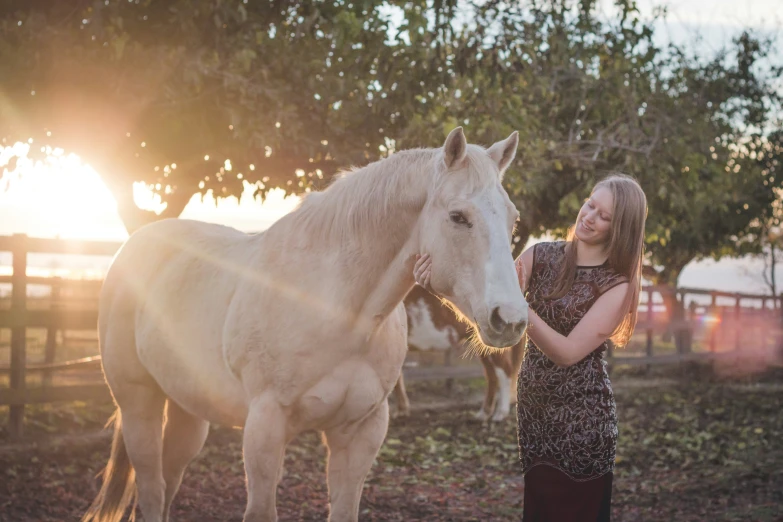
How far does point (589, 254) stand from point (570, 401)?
54cm

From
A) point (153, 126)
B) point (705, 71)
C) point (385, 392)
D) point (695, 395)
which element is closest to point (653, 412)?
point (695, 395)

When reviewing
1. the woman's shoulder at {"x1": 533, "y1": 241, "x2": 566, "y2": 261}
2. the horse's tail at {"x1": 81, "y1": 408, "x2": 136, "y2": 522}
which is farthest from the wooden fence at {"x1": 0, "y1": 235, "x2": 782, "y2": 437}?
the woman's shoulder at {"x1": 533, "y1": 241, "x2": 566, "y2": 261}

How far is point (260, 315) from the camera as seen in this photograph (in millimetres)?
2867

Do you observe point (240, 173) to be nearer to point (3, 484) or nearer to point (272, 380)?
point (3, 484)

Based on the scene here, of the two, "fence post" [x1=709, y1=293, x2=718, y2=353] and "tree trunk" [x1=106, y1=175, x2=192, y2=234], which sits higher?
"tree trunk" [x1=106, y1=175, x2=192, y2=234]

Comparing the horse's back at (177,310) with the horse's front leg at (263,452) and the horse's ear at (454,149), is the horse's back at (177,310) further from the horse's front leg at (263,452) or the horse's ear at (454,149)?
the horse's ear at (454,149)

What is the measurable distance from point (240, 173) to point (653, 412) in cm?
599

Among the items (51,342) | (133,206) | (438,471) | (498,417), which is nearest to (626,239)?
(438,471)

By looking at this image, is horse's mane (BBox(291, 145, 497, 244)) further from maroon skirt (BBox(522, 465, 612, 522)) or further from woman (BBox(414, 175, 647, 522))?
maroon skirt (BBox(522, 465, 612, 522))

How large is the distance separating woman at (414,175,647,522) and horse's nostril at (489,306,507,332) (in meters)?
0.41

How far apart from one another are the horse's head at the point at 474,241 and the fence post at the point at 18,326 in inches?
204

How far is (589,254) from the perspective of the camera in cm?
278

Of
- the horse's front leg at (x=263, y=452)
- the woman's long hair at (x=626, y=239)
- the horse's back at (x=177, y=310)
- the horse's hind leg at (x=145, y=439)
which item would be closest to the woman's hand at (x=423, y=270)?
the woman's long hair at (x=626, y=239)

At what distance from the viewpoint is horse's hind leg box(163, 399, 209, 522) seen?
12.9 ft
